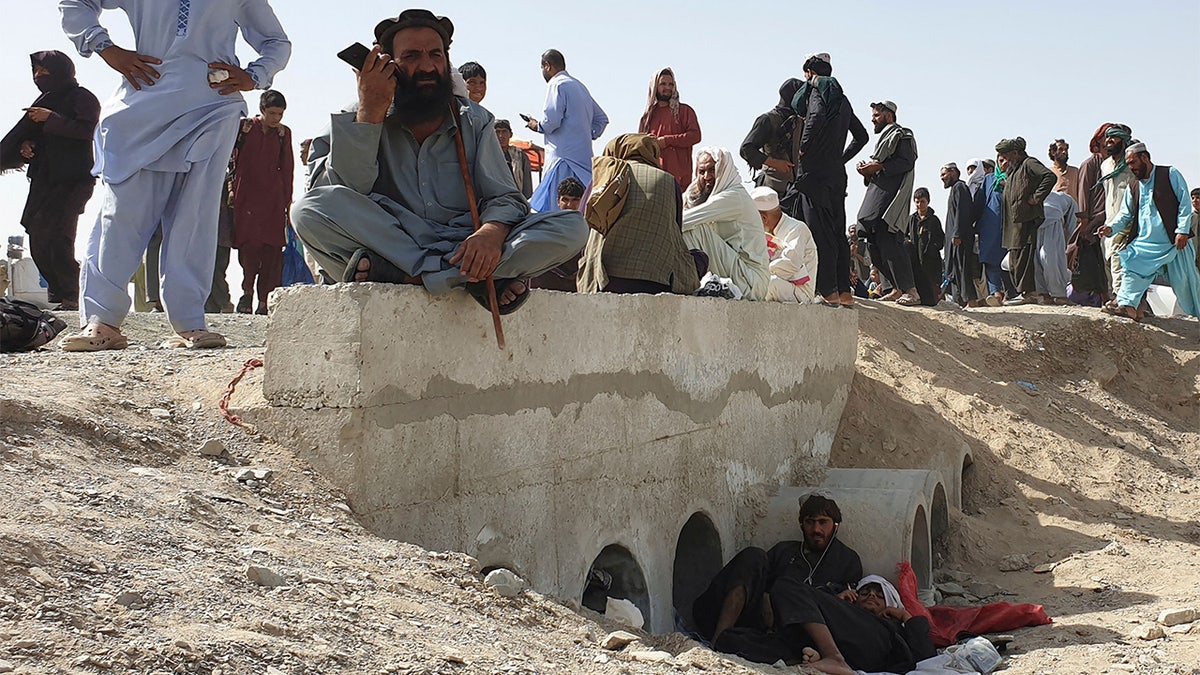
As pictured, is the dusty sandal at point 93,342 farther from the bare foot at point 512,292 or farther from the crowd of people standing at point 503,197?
the bare foot at point 512,292

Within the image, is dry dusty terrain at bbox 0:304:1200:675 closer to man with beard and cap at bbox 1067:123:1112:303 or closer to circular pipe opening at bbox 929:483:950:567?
circular pipe opening at bbox 929:483:950:567

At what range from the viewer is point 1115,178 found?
A: 11.1 meters

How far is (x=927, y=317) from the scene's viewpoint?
10.5 m

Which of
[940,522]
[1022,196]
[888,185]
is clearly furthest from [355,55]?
[1022,196]

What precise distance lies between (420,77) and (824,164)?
18.3ft

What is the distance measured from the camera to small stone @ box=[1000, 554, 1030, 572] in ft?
25.2

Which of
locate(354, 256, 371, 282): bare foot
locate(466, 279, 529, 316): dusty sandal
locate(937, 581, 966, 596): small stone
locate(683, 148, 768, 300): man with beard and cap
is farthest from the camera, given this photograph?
locate(683, 148, 768, 300): man with beard and cap

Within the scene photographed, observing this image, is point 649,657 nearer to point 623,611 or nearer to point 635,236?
point 623,611

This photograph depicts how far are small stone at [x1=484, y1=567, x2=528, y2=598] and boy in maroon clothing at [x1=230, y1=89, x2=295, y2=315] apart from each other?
5096 millimetres

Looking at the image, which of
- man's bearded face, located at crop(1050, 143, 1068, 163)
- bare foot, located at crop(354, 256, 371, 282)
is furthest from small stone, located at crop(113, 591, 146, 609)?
man's bearded face, located at crop(1050, 143, 1068, 163)

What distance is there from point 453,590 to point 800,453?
190 inches

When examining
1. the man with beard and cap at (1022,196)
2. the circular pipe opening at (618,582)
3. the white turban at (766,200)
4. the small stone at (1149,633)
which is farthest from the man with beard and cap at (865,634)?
the man with beard and cap at (1022,196)

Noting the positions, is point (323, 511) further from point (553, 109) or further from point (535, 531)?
point (553, 109)

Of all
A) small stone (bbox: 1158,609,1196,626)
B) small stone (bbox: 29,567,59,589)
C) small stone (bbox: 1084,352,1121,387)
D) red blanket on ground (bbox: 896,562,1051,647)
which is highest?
small stone (bbox: 1084,352,1121,387)
